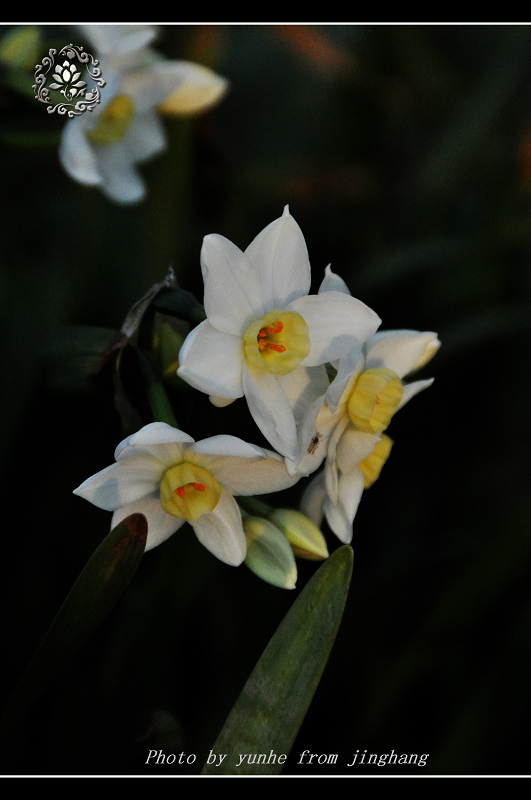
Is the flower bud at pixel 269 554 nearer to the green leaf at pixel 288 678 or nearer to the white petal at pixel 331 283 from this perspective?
the green leaf at pixel 288 678

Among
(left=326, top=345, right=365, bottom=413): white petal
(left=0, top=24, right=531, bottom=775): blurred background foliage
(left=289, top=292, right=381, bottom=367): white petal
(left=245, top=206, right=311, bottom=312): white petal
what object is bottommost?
(left=0, top=24, right=531, bottom=775): blurred background foliage

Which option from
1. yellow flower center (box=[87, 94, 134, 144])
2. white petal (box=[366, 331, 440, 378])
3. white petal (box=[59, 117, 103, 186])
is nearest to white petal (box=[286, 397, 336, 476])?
white petal (box=[366, 331, 440, 378])

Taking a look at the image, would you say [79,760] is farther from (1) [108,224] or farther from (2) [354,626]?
(1) [108,224]

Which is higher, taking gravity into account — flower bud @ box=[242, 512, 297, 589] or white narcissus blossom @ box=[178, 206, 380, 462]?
white narcissus blossom @ box=[178, 206, 380, 462]

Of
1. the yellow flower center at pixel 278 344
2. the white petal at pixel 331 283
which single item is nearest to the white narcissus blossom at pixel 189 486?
the yellow flower center at pixel 278 344

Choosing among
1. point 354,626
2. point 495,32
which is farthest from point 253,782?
point 495,32

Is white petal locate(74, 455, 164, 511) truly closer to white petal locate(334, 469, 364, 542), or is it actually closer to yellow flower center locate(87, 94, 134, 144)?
white petal locate(334, 469, 364, 542)

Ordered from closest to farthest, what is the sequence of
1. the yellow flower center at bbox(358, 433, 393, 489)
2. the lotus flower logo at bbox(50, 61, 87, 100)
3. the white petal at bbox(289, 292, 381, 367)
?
the white petal at bbox(289, 292, 381, 367)
the yellow flower center at bbox(358, 433, 393, 489)
the lotus flower logo at bbox(50, 61, 87, 100)
